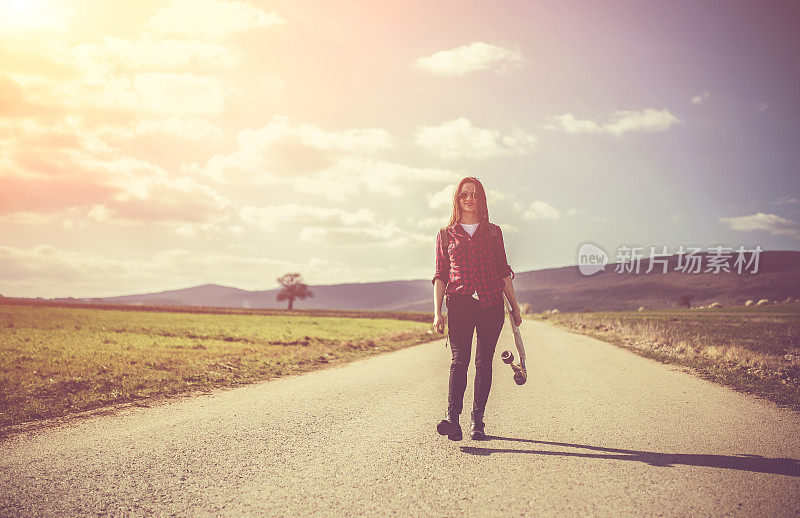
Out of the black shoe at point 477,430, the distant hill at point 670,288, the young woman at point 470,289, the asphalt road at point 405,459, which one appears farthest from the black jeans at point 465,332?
the distant hill at point 670,288

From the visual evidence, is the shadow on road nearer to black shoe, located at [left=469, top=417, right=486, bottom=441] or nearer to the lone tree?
black shoe, located at [left=469, top=417, right=486, bottom=441]

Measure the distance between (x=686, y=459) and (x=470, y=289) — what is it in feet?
8.29

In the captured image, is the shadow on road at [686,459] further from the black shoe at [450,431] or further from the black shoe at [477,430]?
the black shoe at [477,430]

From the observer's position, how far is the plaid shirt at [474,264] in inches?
187

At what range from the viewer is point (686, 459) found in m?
4.26

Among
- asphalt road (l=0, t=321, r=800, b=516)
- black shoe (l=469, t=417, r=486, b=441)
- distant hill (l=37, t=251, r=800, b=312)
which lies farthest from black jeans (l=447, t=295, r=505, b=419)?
distant hill (l=37, t=251, r=800, b=312)

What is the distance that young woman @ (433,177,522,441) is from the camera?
4734 millimetres

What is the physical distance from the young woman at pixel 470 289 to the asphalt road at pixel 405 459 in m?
0.52

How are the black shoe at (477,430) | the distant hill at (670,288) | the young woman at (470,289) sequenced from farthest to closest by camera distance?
the distant hill at (670,288), the black shoe at (477,430), the young woman at (470,289)

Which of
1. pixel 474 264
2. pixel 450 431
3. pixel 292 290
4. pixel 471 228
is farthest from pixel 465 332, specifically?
pixel 292 290

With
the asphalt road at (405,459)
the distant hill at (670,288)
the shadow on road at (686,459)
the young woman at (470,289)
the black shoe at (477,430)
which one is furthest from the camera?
the distant hill at (670,288)

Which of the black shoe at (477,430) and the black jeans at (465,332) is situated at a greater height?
the black jeans at (465,332)

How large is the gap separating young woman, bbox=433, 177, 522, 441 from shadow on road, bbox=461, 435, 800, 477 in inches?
21.7

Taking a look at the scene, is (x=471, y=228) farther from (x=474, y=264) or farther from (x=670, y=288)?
(x=670, y=288)
